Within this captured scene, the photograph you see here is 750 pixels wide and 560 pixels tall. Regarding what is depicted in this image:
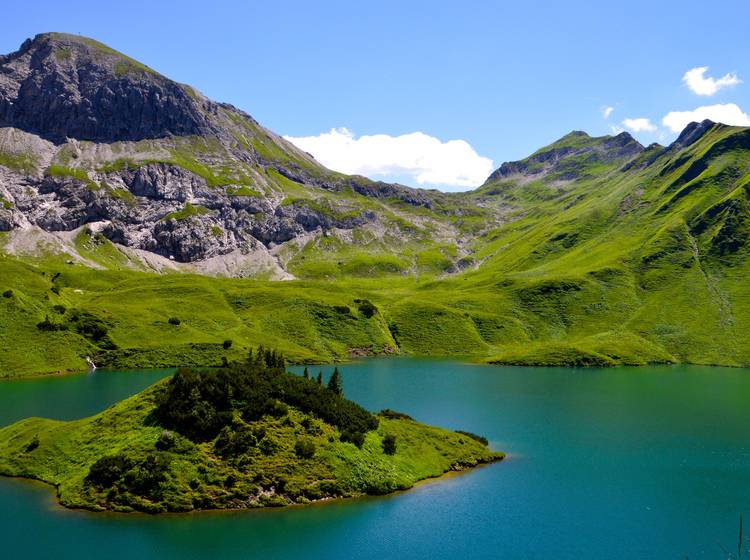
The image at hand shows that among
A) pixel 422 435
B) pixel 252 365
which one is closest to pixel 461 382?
pixel 422 435

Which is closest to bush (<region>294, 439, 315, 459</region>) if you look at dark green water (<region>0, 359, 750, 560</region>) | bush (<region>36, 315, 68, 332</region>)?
dark green water (<region>0, 359, 750, 560</region>)

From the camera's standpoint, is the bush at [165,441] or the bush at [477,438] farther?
the bush at [477,438]

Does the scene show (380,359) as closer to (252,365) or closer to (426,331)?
(426,331)

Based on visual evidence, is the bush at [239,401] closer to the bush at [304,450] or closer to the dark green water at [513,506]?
the bush at [304,450]

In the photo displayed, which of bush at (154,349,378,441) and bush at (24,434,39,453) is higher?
bush at (154,349,378,441)

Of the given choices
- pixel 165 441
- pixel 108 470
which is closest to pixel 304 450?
pixel 165 441

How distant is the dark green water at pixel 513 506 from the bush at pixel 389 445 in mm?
5517

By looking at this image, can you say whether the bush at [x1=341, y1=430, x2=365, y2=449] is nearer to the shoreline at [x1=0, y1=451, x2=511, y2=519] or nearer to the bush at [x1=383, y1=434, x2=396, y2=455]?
the bush at [x1=383, y1=434, x2=396, y2=455]

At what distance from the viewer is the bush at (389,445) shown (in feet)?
217

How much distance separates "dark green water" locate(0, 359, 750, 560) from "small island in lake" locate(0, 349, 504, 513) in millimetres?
2328

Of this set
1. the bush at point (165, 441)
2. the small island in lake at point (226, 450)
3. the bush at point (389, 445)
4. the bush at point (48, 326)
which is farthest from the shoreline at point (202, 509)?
the bush at point (48, 326)

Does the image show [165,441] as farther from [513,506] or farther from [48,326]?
[48,326]

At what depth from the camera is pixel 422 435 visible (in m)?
73.8

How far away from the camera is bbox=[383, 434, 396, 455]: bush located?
6606 centimetres
